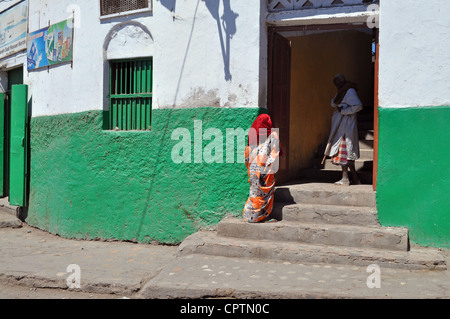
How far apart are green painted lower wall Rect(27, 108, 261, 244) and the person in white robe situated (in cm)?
139

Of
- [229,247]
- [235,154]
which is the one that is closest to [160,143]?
[235,154]

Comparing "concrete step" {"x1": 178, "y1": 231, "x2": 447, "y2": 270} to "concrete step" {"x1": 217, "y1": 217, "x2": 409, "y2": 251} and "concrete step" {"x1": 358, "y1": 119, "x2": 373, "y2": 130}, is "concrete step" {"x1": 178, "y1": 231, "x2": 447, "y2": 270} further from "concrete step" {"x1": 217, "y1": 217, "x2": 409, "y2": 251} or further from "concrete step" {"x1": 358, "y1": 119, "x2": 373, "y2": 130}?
"concrete step" {"x1": 358, "y1": 119, "x2": 373, "y2": 130}

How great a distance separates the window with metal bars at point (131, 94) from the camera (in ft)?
22.6

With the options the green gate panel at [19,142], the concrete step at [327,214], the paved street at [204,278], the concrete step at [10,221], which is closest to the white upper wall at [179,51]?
the green gate panel at [19,142]

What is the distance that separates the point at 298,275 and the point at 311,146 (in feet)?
13.1

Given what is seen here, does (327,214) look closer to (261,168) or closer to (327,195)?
(327,195)

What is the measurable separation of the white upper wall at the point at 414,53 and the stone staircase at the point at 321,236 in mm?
1285

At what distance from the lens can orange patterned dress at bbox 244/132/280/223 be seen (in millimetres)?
5664

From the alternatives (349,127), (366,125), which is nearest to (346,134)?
(349,127)

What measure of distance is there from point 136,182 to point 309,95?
3.42m

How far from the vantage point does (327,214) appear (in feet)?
18.4
